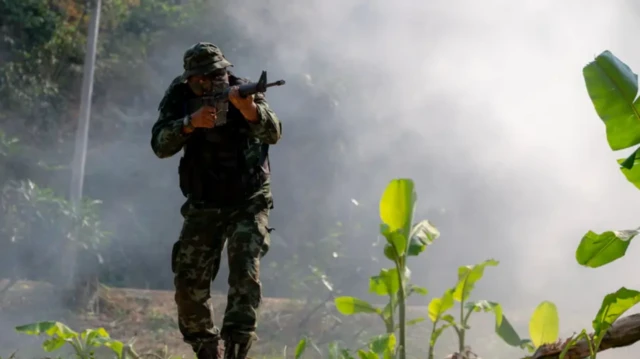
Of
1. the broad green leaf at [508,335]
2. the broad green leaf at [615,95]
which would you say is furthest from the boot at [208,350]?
the broad green leaf at [615,95]

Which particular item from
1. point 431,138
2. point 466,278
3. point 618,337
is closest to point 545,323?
point 466,278

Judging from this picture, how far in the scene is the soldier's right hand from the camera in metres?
3.10

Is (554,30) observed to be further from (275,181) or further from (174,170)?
(174,170)

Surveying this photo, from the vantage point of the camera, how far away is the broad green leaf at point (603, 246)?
2.68m

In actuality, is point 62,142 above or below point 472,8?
below

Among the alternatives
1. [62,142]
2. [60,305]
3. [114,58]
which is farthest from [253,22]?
[60,305]

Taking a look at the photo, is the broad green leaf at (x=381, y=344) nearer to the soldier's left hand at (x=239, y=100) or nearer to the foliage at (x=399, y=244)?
the foliage at (x=399, y=244)

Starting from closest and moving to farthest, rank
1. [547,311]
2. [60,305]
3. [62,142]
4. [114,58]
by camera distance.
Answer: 1. [547,311]
2. [60,305]
3. [62,142]
4. [114,58]

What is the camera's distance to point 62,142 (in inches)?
381

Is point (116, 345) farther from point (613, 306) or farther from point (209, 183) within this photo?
point (613, 306)

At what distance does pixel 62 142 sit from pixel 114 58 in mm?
1353

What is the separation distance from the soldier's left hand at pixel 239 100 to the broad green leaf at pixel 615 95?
48.6 inches

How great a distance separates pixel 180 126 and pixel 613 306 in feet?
5.70

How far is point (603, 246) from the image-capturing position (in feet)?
8.93
